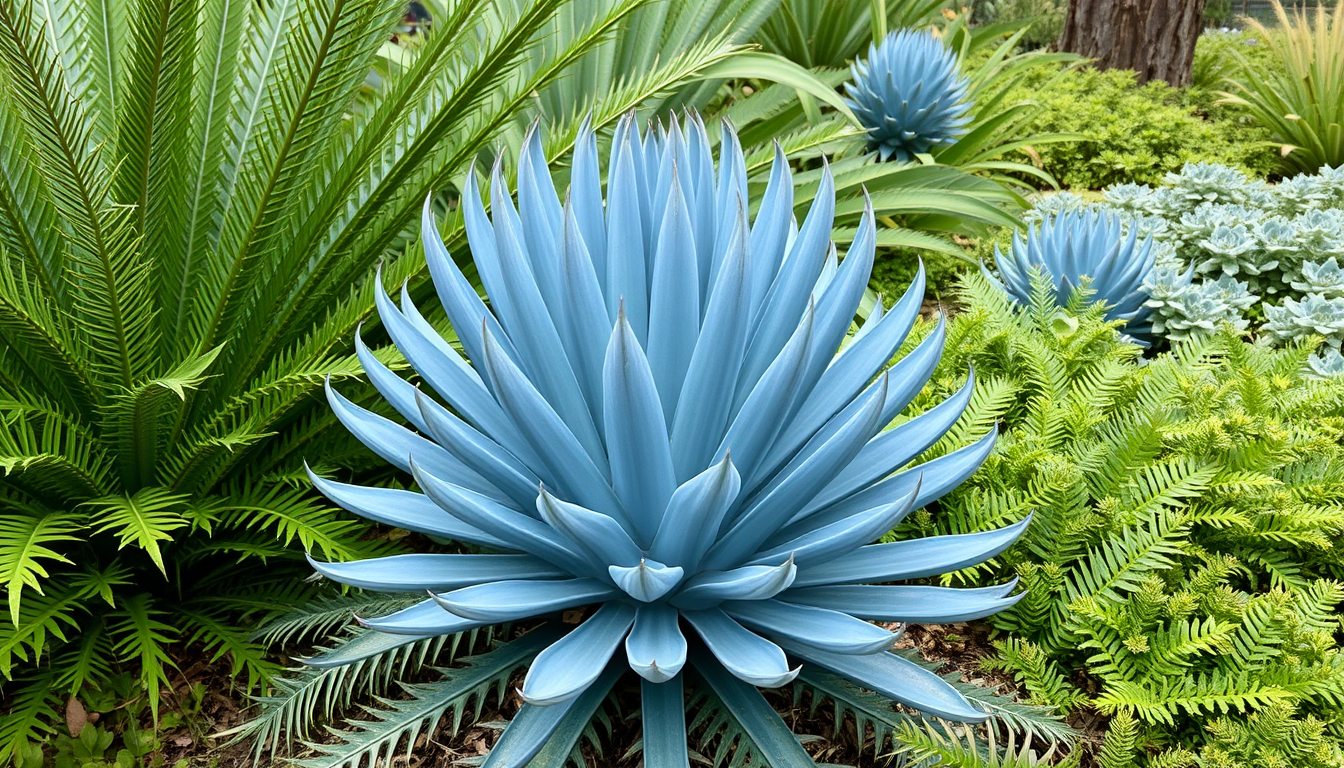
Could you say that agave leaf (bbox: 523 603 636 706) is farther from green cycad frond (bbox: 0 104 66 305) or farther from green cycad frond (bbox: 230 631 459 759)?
green cycad frond (bbox: 0 104 66 305)

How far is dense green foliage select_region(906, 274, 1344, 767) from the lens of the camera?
1652mm

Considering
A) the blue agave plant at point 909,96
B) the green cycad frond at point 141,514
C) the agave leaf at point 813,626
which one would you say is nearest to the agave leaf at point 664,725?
the agave leaf at point 813,626

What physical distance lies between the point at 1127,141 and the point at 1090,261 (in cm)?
290

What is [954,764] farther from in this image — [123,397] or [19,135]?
[19,135]

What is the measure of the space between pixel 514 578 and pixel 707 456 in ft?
1.18

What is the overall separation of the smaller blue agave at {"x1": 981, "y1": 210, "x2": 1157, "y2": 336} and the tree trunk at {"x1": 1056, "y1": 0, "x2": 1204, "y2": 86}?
174 inches

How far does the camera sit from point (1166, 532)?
183cm

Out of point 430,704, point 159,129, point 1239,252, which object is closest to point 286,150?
point 159,129

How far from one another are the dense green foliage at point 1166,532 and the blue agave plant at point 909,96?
171cm

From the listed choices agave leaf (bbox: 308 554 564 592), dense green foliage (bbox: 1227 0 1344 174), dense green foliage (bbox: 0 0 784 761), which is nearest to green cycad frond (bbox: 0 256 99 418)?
dense green foliage (bbox: 0 0 784 761)

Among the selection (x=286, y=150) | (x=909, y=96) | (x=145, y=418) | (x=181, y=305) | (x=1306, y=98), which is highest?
(x=1306, y=98)

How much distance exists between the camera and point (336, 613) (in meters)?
1.65

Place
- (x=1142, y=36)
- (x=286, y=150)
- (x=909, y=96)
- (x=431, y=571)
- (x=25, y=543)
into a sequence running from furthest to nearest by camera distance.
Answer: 1. (x=1142, y=36)
2. (x=909, y=96)
3. (x=286, y=150)
4. (x=25, y=543)
5. (x=431, y=571)

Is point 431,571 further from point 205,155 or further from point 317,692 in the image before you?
point 205,155
